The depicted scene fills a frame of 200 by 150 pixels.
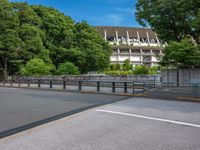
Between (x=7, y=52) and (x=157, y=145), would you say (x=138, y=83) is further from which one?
(x=7, y=52)

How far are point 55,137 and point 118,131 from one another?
1.79 m

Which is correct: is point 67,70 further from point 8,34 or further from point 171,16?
point 171,16

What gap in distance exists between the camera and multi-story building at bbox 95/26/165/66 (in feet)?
360

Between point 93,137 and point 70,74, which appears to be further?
point 70,74

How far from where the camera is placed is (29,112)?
1144cm

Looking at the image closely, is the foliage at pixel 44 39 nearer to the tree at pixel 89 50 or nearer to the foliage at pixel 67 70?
the tree at pixel 89 50

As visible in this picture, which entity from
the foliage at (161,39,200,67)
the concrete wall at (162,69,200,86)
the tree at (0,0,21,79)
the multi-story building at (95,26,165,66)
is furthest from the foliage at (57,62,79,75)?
the multi-story building at (95,26,165,66)

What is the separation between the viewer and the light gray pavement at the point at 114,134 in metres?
6.20

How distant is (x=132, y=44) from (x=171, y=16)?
302 feet

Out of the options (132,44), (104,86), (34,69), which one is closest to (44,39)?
(34,69)

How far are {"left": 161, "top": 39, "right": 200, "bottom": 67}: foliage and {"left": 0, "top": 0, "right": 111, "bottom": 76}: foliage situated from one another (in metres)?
26.8

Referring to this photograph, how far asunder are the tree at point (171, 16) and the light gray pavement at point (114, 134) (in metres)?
15.9

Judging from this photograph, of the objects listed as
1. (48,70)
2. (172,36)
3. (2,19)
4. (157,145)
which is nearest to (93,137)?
(157,145)

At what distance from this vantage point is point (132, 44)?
4584 inches
